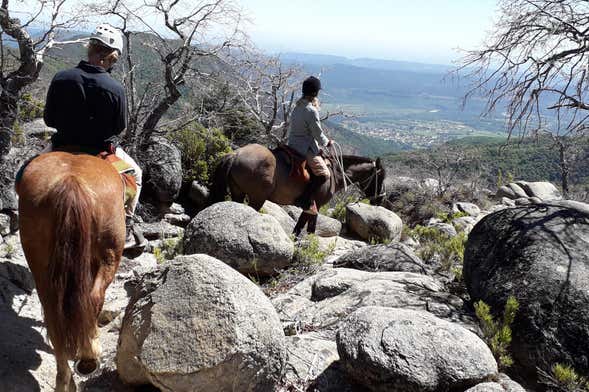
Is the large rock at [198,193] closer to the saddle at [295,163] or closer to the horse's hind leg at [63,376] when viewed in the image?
the saddle at [295,163]

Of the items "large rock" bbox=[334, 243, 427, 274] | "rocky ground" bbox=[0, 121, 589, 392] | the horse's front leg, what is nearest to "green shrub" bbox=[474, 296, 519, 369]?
"rocky ground" bbox=[0, 121, 589, 392]

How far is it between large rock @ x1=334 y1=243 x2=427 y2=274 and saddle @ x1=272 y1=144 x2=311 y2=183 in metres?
2.12

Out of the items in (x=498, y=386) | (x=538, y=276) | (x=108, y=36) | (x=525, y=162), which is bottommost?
(x=525, y=162)

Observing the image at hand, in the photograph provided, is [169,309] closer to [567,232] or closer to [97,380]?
[97,380]

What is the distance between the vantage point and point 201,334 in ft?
10.6

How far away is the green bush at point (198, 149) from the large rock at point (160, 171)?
0.60m

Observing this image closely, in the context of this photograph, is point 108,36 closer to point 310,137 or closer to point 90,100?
point 90,100

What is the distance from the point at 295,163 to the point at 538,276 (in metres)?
4.78

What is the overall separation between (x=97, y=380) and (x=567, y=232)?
4.70 meters

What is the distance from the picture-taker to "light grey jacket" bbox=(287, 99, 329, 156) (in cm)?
802

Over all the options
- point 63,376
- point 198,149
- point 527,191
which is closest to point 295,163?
point 198,149

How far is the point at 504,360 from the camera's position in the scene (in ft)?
13.1

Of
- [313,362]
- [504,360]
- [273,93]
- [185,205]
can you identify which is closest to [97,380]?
[313,362]

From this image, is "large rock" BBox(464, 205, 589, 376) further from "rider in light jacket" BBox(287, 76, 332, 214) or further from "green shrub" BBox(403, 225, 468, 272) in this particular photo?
"rider in light jacket" BBox(287, 76, 332, 214)
